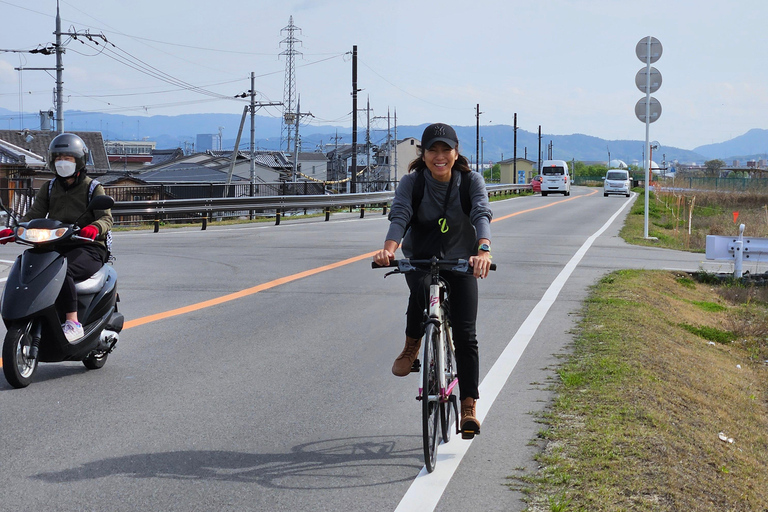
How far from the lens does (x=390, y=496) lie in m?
4.06

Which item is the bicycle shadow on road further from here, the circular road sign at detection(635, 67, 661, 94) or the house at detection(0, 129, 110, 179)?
the house at detection(0, 129, 110, 179)

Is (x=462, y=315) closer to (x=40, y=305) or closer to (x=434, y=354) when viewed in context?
(x=434, y=354)

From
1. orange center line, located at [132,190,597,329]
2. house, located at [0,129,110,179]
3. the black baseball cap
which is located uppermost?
house, located at [0,129,110,179]

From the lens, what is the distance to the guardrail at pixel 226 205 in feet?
75.0

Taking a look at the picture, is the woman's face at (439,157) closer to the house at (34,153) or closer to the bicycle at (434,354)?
the bicycle at (434,354)

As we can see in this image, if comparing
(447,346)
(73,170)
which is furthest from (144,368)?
(447,346)

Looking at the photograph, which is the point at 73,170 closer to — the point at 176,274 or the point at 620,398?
the point at 620,398

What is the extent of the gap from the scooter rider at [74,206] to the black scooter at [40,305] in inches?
4.4

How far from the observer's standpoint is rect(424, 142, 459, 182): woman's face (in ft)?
15.4

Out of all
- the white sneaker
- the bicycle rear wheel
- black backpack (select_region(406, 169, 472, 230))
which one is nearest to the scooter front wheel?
the white sneaker

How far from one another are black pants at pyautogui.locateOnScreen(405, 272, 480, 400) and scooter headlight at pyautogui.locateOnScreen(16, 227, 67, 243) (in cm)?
280

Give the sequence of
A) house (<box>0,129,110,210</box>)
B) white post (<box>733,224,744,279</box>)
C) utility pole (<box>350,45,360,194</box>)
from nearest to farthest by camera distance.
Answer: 1. white post (<box>733,224,744,279</box>)
2. house (<box>0,129,110,210</box>)
3. utility pole (<box>350,45,360,194</box>)

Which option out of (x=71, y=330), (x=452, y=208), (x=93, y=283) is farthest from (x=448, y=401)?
(x=93, y=283)

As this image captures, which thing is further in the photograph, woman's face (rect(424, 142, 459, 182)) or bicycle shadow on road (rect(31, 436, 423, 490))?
woman's face (rect(424, 142, 459, 182))
